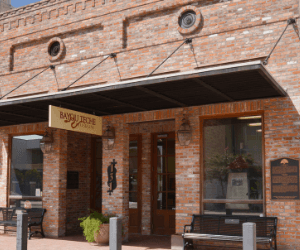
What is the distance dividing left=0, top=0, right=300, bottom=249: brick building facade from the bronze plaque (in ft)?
0.45

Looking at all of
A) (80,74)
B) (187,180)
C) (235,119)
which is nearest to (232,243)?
(187,180)

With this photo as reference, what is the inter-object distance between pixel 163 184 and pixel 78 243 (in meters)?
2.99

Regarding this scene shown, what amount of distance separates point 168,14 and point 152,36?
26.6 inches

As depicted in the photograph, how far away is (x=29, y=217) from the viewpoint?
10.8 meters

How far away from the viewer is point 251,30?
28.0 feet

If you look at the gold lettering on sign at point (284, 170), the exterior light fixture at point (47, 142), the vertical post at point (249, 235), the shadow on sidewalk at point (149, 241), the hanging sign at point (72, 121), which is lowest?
the shadow on sidewalk at point (149, 241)

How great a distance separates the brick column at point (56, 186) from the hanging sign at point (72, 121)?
7.01 feet

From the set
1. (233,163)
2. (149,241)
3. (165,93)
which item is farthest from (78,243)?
(165,93)

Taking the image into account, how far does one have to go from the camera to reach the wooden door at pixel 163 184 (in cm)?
1113

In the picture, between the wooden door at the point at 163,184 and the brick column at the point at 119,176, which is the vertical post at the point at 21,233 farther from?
Answer: the wooden door at the point at 163,184

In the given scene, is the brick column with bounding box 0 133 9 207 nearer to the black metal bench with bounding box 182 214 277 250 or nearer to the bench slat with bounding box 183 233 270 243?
the black metal bench with bounding box 182 214 277 250

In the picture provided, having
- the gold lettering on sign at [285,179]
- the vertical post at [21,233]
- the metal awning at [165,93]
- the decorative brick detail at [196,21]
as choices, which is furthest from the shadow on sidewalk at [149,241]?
the decorative brick detail at [196,21]

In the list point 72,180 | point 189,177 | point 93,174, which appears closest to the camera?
point 189,177

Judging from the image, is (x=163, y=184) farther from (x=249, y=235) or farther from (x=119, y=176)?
(x=249, y=235)
